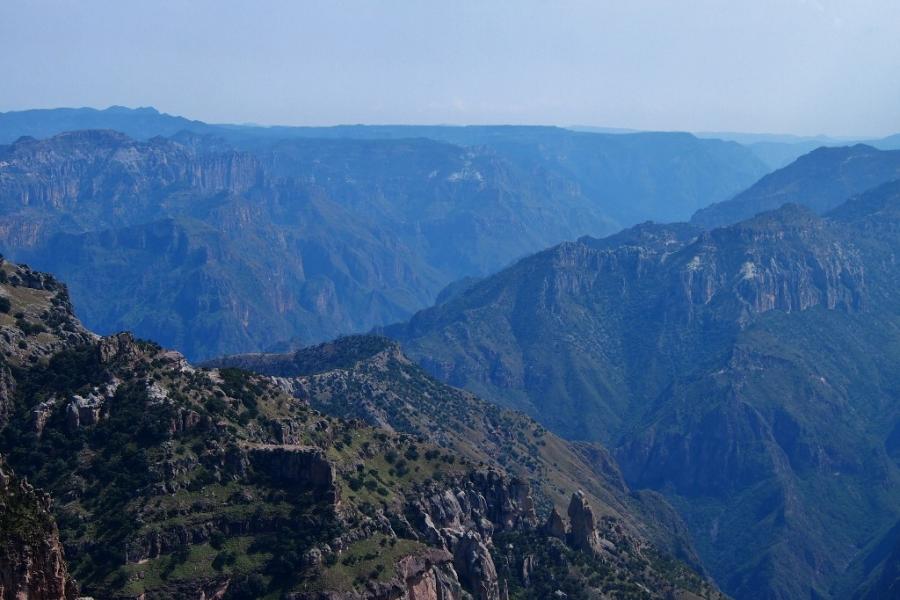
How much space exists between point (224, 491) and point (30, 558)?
59.3m

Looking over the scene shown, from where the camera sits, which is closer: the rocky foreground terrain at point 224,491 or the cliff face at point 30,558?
the cliff face at point 30,558

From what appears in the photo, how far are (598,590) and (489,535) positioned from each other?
18377mm

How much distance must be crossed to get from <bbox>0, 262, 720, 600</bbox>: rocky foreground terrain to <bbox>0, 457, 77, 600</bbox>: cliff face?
4014 centimetres

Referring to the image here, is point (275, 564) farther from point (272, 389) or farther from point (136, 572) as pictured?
point (272, 389)

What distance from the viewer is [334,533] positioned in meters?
130

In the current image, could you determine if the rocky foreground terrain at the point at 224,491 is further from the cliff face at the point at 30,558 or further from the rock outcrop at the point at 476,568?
the cliff face at the point at 30,558

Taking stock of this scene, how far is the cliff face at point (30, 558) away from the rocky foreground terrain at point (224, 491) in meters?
40.1

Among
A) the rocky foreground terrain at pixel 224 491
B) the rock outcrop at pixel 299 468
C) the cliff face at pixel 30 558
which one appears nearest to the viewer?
the cliff face at pixel 30 558

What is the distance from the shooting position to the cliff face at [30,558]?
7200 centimetres

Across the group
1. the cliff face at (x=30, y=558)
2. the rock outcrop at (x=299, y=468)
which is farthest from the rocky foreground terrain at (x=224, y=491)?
the cliff face at (x=30, y=558)

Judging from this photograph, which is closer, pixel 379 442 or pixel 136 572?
pixel 136 572

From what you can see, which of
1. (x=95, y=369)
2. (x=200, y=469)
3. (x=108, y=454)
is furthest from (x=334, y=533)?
(x=95, y=369)

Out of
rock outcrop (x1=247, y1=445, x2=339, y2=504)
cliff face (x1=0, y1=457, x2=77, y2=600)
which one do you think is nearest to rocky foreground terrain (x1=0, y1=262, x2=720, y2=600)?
rock outcrop (x1=247, y1=445, x2=339, y2=504)

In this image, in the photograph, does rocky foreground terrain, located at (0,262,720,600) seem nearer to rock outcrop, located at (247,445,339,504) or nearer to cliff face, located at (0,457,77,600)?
rock outcrop, located at (247,445,339,504)
